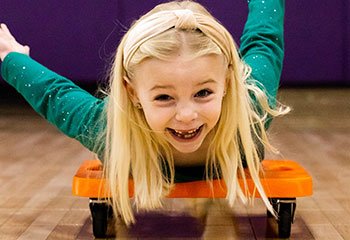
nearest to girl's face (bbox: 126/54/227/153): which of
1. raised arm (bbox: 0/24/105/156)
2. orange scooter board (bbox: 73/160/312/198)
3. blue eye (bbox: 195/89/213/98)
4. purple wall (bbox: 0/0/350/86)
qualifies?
blue eye (bbox: 195/89/213/98)

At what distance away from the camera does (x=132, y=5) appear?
3.29m

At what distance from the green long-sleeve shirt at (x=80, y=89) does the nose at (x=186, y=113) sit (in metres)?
0.27

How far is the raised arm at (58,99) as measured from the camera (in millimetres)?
1279

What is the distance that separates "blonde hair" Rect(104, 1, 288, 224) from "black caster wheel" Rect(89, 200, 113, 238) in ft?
0.11

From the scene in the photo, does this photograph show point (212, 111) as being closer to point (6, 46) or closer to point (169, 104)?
point (169, 104)

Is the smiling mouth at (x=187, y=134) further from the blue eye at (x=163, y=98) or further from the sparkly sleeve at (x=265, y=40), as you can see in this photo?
the sparkly sleeve at (x=265, y=40)

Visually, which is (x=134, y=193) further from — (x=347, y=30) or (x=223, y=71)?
(x=347, y=30)

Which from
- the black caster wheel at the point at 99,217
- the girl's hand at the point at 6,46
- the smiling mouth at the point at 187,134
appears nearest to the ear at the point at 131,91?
the smiling mouth at the point at 187,134

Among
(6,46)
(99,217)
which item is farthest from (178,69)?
(6,46)

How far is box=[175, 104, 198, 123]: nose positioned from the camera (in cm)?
99

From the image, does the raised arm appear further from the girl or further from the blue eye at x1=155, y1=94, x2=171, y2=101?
the blue eye at x1=155, y1=94, x2=171, y2=101

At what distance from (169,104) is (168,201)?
0.56 meters

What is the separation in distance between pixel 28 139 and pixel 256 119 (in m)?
1.46

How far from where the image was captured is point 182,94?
3.22ft
